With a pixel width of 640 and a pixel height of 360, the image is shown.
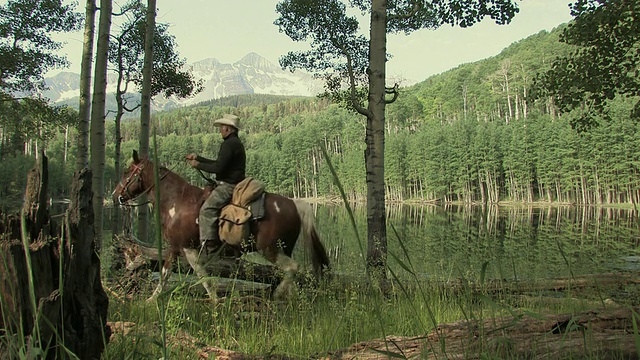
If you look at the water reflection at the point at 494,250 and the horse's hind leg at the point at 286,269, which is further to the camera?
the horse's hind leg at the point at 286,269

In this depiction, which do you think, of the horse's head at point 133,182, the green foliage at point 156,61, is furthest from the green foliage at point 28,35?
the horse's head at point 133,182

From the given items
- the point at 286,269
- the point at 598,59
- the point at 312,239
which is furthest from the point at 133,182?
the point at 598,59

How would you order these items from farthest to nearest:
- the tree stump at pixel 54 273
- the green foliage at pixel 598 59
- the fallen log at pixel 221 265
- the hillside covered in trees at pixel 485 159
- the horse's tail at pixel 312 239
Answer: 1. the hillside covered in trees at pixel 485 159
2. the green foliage at pixel 598 59
3. the horse's tail at pixel 312 239
4. the fallen log at pixel 221 265
5. the tree stump at pixel 54 273

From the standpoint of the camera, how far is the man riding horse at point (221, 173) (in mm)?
7477

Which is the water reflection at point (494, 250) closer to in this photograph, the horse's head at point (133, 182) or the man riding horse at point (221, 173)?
the man riding horse at point (221, 173)

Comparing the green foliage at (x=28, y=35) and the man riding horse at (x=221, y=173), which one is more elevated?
the green foliage at (x=28, y=35)

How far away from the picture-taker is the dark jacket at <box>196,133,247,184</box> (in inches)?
296

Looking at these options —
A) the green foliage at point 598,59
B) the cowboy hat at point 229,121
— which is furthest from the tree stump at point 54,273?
the green foliage at point 598,59

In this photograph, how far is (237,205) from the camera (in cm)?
750

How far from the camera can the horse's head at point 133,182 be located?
27.2 feet

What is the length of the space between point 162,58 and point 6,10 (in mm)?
6008

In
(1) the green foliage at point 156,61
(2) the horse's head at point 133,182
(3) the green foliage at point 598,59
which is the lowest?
(2) the horse's head at point 133,182

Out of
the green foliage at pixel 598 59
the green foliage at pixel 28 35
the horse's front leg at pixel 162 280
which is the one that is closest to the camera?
the horse's front leg at pixel 162 280

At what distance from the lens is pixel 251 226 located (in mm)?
7535
